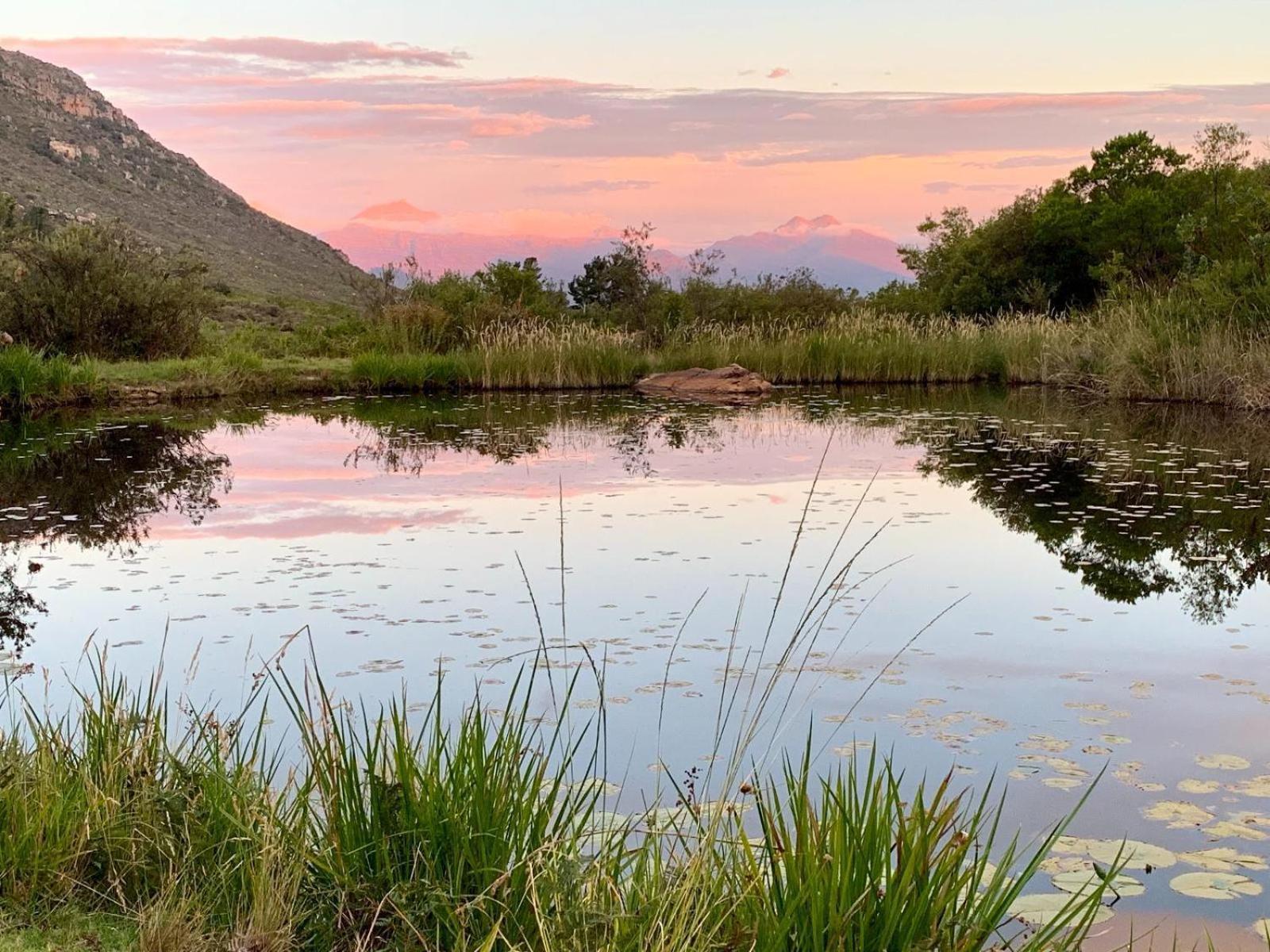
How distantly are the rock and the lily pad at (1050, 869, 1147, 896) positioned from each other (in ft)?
57.6

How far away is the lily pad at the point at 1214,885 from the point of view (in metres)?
3.37

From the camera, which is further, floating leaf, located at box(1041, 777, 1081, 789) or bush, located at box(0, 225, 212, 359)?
bush, located at box(0, 225, 212, 359)

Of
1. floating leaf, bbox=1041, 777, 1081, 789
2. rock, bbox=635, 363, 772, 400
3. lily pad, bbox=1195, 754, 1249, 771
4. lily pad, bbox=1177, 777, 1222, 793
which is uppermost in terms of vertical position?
rock, bbox=635, 363, 772, 400

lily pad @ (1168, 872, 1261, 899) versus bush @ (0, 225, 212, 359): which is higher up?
bush @ (0, 225, 212, 359)

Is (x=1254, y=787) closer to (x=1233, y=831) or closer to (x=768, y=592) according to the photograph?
(x=1233, y=831)

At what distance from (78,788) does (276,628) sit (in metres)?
2.76

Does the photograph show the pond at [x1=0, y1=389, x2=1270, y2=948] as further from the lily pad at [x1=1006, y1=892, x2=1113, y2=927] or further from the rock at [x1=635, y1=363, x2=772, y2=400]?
the rock at [x1=635, y1=363, x2=772, y2=400]

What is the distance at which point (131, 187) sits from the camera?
7362 cm

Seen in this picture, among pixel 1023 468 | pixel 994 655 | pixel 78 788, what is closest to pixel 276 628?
pixel 78 788

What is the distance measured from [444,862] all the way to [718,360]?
68.5ft

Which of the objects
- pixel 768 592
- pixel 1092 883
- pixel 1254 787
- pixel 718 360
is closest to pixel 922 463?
pixel 768 592

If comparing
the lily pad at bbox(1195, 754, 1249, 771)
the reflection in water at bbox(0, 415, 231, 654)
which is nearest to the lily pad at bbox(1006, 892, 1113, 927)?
the lily pad at bbox(1195, 754, 1249, 771)

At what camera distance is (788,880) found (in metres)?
2.64

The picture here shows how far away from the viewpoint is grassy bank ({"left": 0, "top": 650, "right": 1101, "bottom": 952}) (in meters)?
2.59
